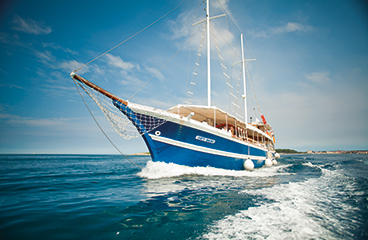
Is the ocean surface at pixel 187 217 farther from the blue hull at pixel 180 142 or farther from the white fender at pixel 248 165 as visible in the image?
the white fender at pixel 248 165

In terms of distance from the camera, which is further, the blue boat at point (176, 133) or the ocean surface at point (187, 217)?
the blue boat at point (176, 133)

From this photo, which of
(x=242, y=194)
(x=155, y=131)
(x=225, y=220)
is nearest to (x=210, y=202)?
(x=225, y=220)

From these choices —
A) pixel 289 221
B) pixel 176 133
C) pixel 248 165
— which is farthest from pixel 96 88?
pixel 248 165

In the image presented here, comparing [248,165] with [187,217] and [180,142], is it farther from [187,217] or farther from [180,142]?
[187,217]

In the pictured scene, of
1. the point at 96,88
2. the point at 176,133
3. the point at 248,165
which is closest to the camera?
the point at 96,88

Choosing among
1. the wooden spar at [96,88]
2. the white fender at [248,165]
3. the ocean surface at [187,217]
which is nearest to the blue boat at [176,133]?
the wooden spar at [96,88]

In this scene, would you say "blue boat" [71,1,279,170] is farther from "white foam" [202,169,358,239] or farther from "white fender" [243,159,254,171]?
"white foam" [202,169,358,239]

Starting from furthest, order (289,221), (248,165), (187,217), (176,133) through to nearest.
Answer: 1. (248,165)
2. (176,133)
3. (187,217)
4. (289,221)

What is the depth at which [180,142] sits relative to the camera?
1002 cm

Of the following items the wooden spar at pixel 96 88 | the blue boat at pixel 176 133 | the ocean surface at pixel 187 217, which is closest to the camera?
the ocean surface at pixel 187 217

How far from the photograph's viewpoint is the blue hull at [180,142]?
377 inches

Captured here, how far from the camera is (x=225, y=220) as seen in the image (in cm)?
368

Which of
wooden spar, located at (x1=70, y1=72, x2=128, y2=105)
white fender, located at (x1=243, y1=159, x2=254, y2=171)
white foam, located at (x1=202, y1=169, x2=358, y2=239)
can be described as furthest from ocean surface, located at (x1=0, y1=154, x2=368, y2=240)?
white fender, located at (x1=243, y1=159, x2=254, y2=171)

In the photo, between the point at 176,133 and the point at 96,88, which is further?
the point at 176,133
